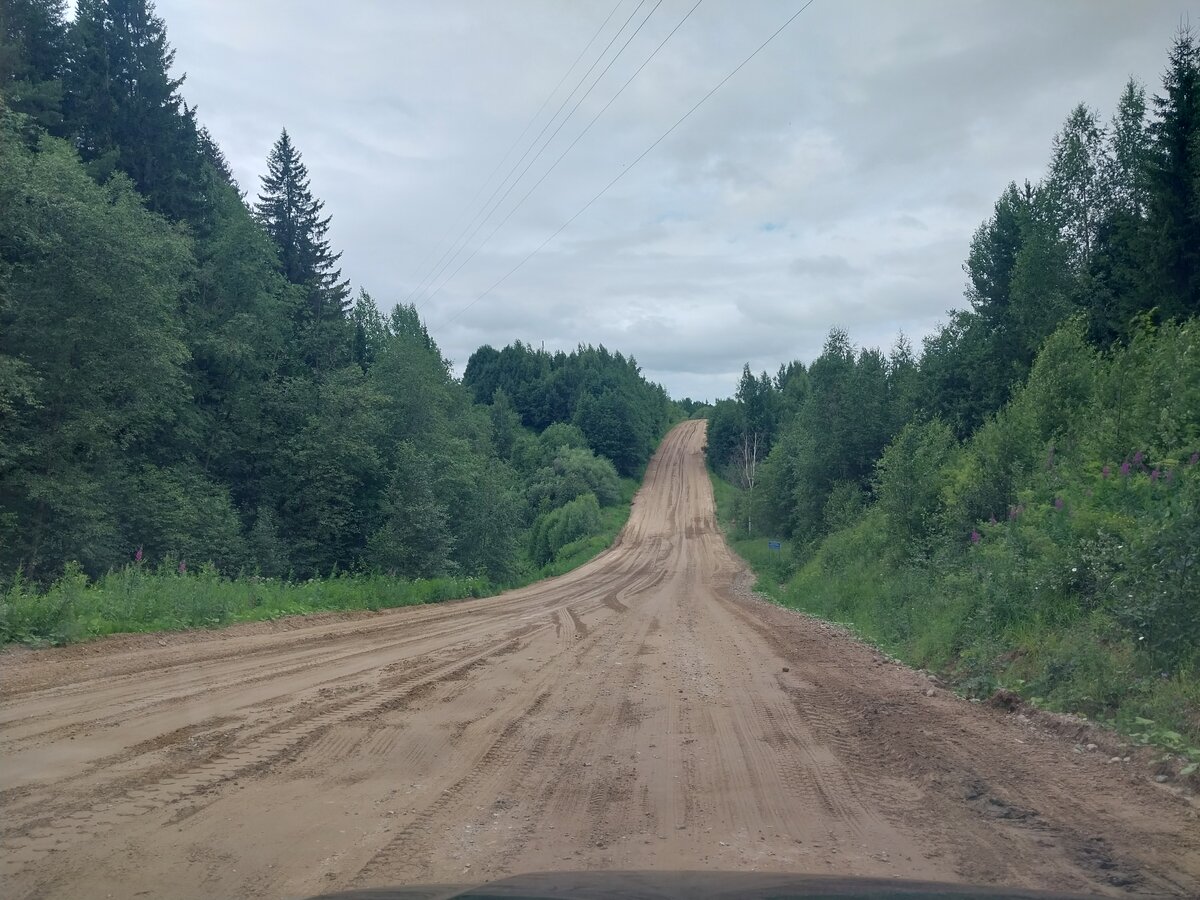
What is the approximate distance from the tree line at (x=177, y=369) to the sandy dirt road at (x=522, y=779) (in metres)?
11.2

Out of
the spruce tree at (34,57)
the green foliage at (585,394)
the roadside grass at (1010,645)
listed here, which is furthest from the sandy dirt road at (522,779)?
the green foliage at (585,394)

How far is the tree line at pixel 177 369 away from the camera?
23.8 m

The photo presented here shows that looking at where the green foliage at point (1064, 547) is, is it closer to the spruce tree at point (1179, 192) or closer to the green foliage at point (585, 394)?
the spruce tree at point (1179, 192)

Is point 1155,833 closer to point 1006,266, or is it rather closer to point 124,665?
point 124,665

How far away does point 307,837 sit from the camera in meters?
5.34

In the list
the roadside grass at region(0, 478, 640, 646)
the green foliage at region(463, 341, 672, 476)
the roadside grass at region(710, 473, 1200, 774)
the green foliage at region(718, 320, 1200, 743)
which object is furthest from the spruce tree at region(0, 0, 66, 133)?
the green foliage at region(463, 341, 672, 476)

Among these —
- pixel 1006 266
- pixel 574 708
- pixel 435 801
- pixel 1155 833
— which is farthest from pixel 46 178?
pixel 1006 266

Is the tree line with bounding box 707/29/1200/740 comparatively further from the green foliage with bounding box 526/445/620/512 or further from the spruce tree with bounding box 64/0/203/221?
the spruce tree with bounding box 64/0/203/221

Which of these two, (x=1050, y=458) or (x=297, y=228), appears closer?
(x=1050, y=458)

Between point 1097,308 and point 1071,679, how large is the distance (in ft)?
78.1

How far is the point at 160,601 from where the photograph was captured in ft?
51.3

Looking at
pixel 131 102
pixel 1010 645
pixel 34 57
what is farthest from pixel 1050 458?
pixel 34 57

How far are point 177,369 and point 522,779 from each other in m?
24.9

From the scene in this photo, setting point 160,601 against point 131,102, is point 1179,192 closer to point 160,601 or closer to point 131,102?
point 160,601
